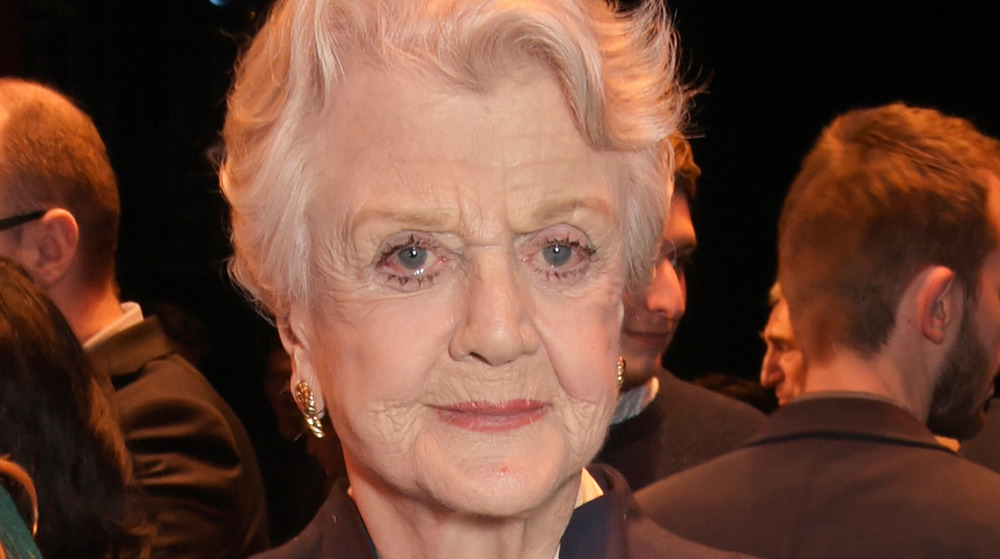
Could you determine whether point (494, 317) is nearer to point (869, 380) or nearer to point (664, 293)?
point (869, 380)

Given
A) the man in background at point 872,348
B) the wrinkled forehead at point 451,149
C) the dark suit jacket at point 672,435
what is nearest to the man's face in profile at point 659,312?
the dark suit jacket at point 672,435

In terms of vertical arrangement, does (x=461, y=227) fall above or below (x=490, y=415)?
above

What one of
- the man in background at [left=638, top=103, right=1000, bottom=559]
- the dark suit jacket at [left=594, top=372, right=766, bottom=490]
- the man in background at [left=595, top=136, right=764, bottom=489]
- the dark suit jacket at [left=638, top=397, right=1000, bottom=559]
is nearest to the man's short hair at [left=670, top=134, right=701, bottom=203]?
the man in background at [left=595, top=136, right=764, bottom=489]

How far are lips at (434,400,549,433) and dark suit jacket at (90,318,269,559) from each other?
124 cm

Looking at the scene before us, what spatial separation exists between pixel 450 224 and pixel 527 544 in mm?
469

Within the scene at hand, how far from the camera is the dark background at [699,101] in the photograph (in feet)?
14.8

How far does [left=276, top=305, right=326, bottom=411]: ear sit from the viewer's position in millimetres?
1872

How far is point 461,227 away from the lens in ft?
5.57

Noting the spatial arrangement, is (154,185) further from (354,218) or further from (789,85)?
(354,218)

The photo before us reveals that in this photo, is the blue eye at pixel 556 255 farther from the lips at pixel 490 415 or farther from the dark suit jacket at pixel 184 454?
the dark suit jacket at pixel 184 454

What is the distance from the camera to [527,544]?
6.07ft

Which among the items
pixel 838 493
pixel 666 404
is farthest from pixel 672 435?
pixel 838 493

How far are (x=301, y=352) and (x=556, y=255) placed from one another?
15.8 inches

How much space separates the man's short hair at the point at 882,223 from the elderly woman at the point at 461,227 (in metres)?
1.00
